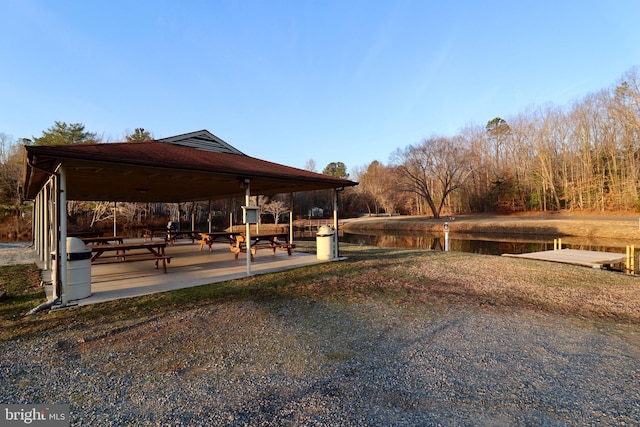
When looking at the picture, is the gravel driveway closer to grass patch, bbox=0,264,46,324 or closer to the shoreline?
grass patch, bbox=0,264,46,324

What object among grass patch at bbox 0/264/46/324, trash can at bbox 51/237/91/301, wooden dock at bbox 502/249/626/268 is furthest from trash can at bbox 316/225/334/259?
wooden dock at bbox 502/249/626/268

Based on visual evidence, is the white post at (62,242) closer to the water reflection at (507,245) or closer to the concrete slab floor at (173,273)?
the concrete slab floor at (173,273)

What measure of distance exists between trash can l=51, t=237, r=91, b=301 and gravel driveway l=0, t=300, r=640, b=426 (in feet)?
4.09

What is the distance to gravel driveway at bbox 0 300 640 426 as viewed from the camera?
2.10 m

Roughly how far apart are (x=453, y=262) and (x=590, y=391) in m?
6.20

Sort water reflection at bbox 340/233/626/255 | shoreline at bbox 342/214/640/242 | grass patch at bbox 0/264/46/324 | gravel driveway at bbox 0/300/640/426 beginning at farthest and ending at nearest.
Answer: shoreline at bbox 342/214/640/242, water reflection at bbox 340/233/626/255, grass patch at bbox 0/264/46/324, gravel driveway at bbox 0/300/640/426

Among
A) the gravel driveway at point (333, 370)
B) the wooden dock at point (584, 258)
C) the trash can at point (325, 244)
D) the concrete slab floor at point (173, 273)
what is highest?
the trash can at point (325, 244)

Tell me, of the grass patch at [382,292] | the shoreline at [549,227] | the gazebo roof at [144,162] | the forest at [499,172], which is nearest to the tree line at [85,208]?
the forest at [499,172]

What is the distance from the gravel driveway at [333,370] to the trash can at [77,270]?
125 cm

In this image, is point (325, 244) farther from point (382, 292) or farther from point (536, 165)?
point (536, 165)

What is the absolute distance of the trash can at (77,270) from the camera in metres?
4.63

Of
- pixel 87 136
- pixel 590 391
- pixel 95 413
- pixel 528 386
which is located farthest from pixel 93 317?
pixel 87 136

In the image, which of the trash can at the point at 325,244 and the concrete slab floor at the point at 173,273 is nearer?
the concrete slab floor at the point at 173,273

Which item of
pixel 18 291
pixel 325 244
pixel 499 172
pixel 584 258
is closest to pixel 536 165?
pixel 499 172
